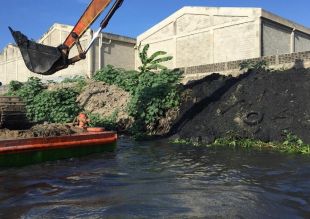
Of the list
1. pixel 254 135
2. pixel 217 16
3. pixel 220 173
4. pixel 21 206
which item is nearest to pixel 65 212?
pixel 21 206

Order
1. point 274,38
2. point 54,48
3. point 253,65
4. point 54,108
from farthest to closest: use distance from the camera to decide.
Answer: point 274,38, point 253,65, point 54,108, point 54,48

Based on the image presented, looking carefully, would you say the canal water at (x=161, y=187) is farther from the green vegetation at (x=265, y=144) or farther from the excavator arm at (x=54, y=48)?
the excavator arm at (x=54, y=48)

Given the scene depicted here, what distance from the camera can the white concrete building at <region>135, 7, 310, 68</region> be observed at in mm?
24328

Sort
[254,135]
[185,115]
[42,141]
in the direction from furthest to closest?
[185,115], [254,135], [42,141]

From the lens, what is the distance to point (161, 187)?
7.90m

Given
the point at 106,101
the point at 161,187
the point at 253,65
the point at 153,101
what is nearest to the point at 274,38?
the point at 253,65

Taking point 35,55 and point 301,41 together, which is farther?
point 301,41

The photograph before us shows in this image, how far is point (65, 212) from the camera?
6207 mm

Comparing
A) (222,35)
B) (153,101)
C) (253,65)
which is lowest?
(153,101)

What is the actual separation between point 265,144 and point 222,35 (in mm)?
12981

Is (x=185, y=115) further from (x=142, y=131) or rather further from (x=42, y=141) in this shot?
(x=42, y=141)

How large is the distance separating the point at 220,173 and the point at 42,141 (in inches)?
166

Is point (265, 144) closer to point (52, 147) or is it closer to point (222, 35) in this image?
point (52, 147)

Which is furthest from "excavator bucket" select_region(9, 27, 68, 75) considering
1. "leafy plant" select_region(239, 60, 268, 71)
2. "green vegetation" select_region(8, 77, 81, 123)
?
"leafy plant" select_region(239, 60, 268, 71)
